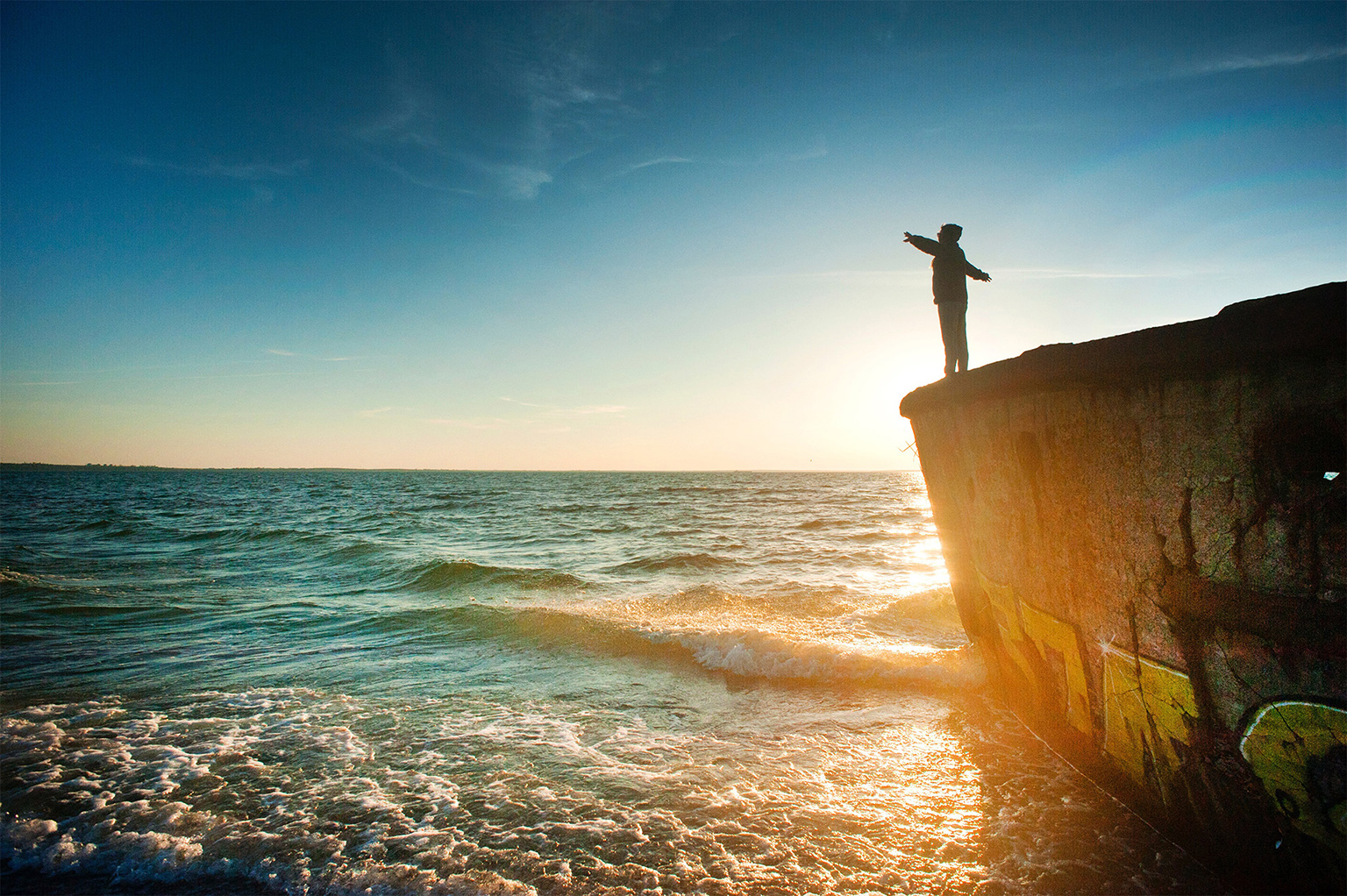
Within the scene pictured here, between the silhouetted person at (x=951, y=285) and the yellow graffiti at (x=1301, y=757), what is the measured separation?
10.7 ft

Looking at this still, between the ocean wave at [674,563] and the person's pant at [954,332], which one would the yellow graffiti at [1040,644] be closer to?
the person's pant at [954,332]

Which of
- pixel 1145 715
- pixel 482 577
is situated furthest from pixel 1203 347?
pixel 482 577

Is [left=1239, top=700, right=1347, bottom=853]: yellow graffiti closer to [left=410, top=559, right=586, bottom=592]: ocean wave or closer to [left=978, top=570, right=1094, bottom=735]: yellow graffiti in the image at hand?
[left=978, top=570, right=1094, bottom=735]: yellow graffiti

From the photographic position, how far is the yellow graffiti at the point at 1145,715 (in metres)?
2.58

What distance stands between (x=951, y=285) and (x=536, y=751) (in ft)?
16.4

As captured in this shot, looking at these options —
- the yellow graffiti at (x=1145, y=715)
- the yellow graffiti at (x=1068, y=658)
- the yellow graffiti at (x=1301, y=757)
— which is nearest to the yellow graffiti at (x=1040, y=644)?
the yellow graffiti at (x=1068, y=658)

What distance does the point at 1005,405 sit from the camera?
3.42m

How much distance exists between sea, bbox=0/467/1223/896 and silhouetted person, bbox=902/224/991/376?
3.04 meters

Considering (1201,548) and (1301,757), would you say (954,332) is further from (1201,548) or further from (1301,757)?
(1301,757)

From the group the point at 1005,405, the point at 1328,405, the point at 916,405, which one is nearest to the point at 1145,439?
the point at 1328,405

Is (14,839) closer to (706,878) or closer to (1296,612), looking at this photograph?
(706,878)

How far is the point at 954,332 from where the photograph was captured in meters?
4.95

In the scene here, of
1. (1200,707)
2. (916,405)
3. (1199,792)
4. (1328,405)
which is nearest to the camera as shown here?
(1328,405)

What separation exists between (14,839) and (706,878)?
4.01 m
